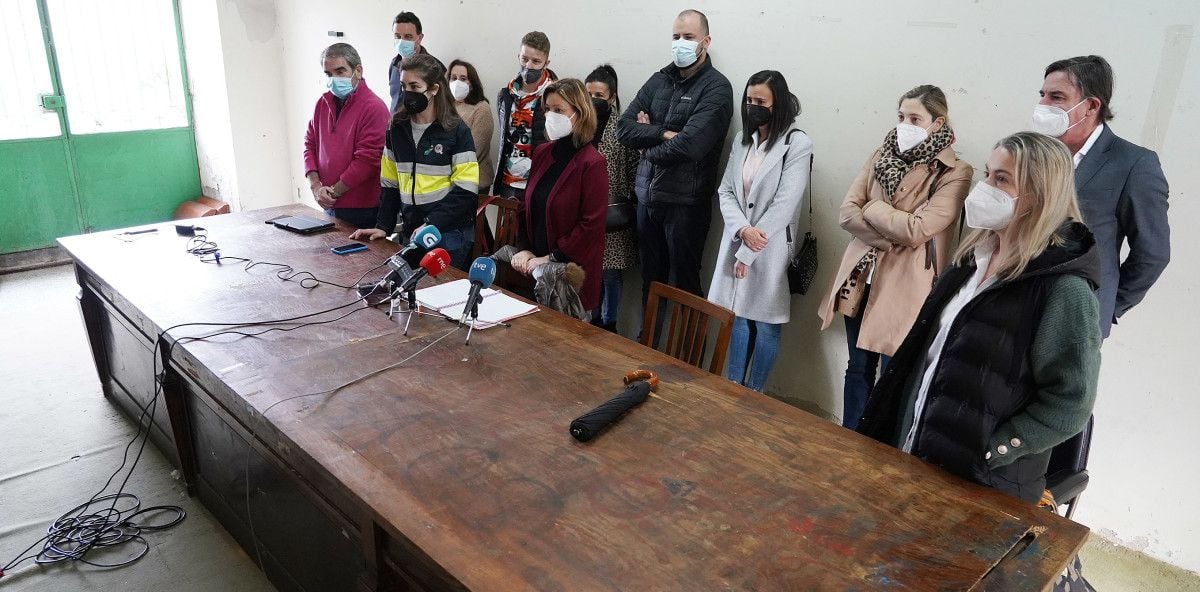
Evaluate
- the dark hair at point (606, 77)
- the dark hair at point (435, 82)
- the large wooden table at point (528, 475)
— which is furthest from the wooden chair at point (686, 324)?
the dark hair at point (606, 77)

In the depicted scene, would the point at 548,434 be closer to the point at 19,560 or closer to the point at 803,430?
the point at 803,430

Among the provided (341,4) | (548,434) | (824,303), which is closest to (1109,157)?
(824,303)

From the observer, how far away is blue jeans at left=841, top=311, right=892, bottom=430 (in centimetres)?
285

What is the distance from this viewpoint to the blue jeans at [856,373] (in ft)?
9.36

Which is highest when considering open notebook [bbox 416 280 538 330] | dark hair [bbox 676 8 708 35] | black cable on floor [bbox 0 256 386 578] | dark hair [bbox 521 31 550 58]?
dark hair [bbox 676 8 708 35]

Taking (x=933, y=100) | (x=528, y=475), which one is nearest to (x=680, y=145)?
(x=933, y=100)

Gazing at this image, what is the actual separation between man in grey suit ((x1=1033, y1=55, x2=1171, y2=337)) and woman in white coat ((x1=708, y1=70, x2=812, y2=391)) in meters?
0.91

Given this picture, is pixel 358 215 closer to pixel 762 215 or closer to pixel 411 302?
pixel 411 302

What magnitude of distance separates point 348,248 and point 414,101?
2.15 feet

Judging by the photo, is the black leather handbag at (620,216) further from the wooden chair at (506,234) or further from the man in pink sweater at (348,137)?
the man in pink sweater at (348,137)

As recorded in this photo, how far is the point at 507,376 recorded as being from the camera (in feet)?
6.23

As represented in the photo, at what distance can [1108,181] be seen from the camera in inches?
84.4

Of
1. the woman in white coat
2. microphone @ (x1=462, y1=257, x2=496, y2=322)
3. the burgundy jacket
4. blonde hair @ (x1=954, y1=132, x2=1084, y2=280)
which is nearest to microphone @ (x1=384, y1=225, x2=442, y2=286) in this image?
microphone @ (x1=462, y1=257, x2=496, y2=322)

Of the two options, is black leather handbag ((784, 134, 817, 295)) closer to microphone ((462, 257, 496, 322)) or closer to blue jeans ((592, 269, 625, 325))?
blue jeans ((592, 269, 625, 325))
